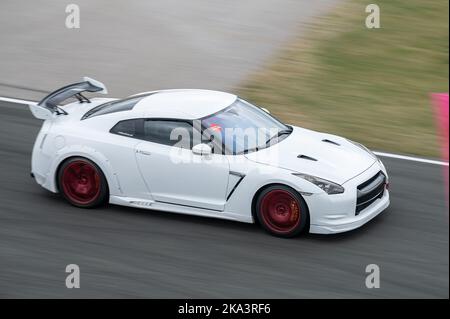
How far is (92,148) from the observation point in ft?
33.0

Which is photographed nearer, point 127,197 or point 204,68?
point 127,197

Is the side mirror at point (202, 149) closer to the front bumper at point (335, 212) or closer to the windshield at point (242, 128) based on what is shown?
A: the windshield at point (242, 128)

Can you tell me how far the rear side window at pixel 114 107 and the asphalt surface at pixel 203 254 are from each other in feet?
3.74

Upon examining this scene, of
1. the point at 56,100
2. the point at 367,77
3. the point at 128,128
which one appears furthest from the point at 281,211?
the point at 367,77

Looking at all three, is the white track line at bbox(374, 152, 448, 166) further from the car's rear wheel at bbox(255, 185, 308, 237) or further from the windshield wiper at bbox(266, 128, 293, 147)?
the car's rear wheel at bbox(255, 185, 308, 237)

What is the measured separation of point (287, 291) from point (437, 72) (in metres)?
7.73

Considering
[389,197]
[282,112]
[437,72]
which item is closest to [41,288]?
[389,197]

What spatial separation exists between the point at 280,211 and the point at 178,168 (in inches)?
49.6

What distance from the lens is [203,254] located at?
9.13m

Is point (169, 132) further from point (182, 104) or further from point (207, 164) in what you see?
point (207, 164)

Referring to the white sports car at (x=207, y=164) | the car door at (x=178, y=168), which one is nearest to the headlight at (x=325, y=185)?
the white sports car at (x=207, y=164)

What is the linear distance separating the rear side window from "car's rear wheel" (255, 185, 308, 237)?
84.2 inches
